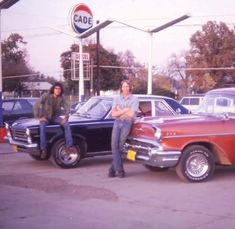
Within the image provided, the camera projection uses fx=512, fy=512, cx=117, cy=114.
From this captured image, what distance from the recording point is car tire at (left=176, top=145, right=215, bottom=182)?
29.9ft

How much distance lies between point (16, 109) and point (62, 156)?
8.09 metres

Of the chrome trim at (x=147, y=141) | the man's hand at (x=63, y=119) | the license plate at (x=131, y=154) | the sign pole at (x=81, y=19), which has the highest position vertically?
the sign pole at (x=81, y=19)

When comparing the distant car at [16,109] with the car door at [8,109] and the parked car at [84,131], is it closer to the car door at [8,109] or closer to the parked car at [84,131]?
the car door at [8,109]

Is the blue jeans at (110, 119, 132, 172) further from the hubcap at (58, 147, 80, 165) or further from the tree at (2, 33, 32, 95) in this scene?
the tree at (2, 33, 32, 95)

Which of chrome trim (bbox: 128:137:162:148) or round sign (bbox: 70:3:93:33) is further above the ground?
round sign (bbox: 70:3:93:33)

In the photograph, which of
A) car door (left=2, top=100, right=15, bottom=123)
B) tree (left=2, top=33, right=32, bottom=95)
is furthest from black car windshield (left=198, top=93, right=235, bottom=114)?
tree (left=2, top=33, right=32, bottom=95)

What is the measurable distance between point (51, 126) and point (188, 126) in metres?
3.19

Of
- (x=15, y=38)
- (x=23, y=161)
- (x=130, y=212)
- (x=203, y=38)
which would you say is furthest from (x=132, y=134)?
(x=15, y=38)

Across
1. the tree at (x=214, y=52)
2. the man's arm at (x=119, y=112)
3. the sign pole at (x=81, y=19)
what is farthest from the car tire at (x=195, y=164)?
the tree at (x=214, y=52)

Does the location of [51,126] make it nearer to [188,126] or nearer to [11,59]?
Result: [188,126]

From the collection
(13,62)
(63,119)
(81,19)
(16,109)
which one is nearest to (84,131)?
(63,119)

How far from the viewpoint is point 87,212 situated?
23.1ft

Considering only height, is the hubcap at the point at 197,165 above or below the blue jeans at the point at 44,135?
below

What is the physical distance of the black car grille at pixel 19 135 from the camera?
11.0 m
